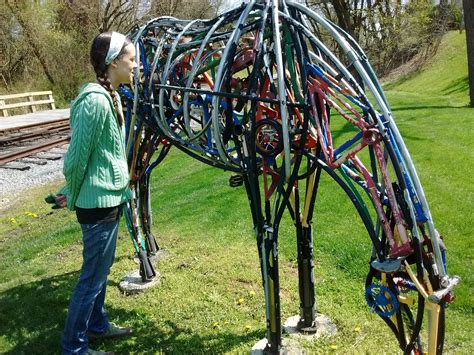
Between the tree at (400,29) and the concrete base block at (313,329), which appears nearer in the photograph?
the concrete base block at (313,329)

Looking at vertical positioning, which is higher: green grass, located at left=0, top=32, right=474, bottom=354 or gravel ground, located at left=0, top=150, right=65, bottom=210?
gravel ground, located at left=0, top=150, right=65, bottom=210

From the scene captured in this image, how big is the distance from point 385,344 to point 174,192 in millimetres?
6072

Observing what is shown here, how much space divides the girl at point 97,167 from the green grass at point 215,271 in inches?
38.8

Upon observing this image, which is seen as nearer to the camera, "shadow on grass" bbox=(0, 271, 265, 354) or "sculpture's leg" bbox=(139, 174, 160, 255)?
"shadow on grass" bbox=(0, 271, 265, 354)

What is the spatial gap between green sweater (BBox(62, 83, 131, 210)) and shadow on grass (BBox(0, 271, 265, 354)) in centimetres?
154

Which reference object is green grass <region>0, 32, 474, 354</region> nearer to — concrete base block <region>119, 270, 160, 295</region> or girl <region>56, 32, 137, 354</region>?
concrete base block <region>119, 270, 160, 295</region>

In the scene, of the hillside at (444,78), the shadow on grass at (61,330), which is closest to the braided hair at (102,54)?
the shadow on grass at (61,330)

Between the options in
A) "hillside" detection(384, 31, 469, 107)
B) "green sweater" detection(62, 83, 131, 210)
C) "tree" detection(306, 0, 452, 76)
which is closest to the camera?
"green sweater" detection(62, 83, 131, 210)

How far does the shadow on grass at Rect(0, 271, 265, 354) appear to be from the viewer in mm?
4188

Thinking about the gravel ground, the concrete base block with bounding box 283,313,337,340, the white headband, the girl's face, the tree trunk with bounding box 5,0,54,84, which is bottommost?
the concrete base block with bounding box 283,313,337,340

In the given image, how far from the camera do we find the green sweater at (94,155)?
3.18m

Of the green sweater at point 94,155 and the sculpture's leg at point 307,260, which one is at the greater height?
the green sweater at point 94,155

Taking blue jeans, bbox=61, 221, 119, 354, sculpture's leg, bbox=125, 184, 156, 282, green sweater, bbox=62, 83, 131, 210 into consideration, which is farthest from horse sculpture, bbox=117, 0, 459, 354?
sculpture's leg, bbox=125, 184, 156, 282

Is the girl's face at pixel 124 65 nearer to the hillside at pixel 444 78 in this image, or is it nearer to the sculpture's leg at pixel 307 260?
the sculpture's leg at pixel 307 260
